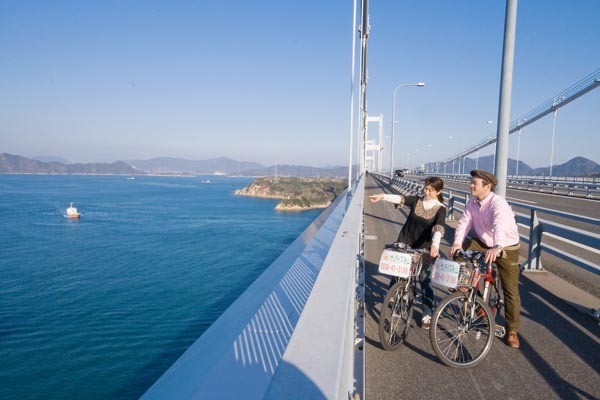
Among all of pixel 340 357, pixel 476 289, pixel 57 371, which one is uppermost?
pixel 340 357

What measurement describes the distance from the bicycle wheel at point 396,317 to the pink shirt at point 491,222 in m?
0.68

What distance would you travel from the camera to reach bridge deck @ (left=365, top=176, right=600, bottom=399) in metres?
2.88

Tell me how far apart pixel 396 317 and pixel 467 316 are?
567mm

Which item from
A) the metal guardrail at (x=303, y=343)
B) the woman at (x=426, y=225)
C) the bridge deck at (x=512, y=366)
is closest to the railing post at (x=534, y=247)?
the bridge deck at (x=512, y=366)

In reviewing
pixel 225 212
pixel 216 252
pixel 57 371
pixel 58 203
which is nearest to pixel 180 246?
pixel 216 252

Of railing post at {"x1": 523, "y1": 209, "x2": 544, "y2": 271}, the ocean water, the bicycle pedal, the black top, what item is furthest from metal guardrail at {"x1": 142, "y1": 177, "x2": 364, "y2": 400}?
the ocean water

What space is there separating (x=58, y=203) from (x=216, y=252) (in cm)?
6505

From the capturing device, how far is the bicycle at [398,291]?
3.41 metres

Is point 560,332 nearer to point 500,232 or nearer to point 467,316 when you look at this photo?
point 467,316

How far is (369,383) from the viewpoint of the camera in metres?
2.94

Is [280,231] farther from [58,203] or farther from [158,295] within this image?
[58,203]

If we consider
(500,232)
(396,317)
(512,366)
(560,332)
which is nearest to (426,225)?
A: (500,232)

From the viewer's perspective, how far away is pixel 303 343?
1.55 m

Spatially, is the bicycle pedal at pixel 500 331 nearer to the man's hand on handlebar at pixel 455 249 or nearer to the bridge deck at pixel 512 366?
the bridge deck at pixel 512 366
